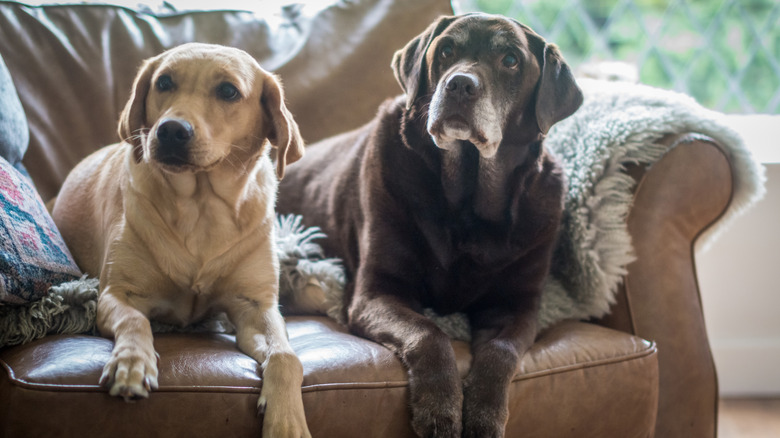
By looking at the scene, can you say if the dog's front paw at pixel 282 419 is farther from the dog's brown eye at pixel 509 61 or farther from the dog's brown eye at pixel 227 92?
the dog's brown eye at pixel 509 61

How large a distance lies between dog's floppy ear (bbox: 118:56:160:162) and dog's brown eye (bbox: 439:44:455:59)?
66 cm

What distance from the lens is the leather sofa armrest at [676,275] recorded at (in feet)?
5.64

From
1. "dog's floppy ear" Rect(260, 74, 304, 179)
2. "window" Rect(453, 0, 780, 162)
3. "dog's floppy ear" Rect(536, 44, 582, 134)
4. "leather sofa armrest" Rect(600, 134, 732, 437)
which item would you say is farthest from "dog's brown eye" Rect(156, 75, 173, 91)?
"window" Rect(453, 0, 780, 162)

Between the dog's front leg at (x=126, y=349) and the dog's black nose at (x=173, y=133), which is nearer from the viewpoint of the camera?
the dog's front leg at (x=126, y=349)

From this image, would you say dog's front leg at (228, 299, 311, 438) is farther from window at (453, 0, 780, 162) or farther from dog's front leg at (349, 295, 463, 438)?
window at (453, 0, 780, 162)

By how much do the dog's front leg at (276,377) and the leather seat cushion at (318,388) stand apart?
0.09ft

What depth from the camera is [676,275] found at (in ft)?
5.77

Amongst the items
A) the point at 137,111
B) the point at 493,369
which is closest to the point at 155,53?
the point at 137,111

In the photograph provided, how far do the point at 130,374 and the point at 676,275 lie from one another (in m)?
1.34

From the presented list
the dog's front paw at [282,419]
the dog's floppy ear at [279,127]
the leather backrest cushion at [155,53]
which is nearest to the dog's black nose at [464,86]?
the dog's floppy ear at [279,127]

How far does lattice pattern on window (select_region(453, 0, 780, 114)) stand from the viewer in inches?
129

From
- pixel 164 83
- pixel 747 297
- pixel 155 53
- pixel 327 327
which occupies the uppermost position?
pixel 164 83

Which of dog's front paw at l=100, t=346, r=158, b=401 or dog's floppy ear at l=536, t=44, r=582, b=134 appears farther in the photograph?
dog's floppy ear at l=536, t=44, r=582, b=134

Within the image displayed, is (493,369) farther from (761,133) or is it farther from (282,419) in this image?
(761,133)
